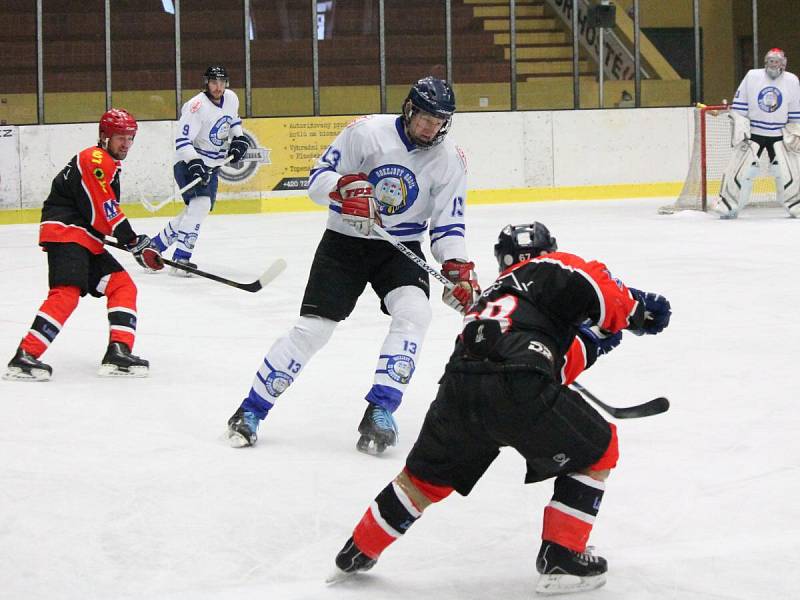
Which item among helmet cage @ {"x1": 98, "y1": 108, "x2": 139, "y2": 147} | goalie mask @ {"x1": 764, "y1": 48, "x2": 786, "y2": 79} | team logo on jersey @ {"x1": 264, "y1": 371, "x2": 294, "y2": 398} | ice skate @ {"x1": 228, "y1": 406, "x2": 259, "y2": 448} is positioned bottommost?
ice skate @ {"x1": 228, "y1": 406, "x2": 259, "y2": 448}

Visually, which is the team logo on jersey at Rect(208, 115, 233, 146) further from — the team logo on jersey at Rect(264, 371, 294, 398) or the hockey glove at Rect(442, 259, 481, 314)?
the hockey glove at Rect(442, 259, 481, 314)

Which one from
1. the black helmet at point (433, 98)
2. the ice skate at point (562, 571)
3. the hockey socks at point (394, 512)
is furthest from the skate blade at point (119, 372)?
the ice skate at point (562, 571)

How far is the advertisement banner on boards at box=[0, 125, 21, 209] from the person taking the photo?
37.3 feet

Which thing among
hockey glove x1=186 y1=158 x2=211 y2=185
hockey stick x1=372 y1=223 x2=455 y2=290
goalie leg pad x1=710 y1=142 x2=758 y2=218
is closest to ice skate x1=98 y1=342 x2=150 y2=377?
hockey stick x1=372 y1=223 x2=455 y2=290

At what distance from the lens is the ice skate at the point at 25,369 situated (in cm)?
453

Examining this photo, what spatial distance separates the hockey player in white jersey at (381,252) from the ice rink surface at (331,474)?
144 mm

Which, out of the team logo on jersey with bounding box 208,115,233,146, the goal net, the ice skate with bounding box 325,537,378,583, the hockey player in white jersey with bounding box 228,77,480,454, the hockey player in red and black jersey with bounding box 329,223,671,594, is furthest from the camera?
the goal net

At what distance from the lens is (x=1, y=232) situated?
34.2 feet

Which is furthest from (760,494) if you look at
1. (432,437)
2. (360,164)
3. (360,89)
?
(360,89)

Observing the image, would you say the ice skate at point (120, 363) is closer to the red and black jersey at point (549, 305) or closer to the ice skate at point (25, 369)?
the ice skate at point (25, 369)

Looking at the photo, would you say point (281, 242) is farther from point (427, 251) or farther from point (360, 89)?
point (360, 89)

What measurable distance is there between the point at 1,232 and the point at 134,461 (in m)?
7.52

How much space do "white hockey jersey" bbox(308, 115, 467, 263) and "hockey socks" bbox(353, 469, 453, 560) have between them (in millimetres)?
1180

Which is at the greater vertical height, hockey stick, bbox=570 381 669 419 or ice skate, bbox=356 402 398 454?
hockey stick, bbox=570 381 669 419
